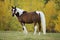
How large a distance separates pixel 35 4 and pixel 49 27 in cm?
36

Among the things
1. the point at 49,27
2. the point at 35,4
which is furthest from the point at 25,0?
the point at 49,27

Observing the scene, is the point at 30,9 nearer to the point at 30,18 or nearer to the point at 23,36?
the point at 30,18

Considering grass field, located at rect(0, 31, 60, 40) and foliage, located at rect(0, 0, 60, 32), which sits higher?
foliage, located at rect(0, 0, 60, 32)

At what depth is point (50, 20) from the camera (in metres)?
2.30

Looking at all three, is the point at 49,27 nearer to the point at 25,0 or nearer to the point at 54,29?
the point at 54,29

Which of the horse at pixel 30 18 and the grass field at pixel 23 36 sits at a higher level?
the horse at pixel 30 18

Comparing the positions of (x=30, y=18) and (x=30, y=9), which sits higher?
(x=30, y=9)

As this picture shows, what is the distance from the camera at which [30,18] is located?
2.32m

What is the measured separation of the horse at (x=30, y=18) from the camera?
2.29 m

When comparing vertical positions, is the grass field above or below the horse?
below

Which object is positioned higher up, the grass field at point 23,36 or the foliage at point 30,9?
the foliage at point 30,9

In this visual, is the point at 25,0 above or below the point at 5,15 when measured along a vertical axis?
above

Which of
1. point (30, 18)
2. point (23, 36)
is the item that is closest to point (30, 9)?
point (30, 18)

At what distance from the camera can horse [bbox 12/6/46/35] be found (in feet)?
7.50
